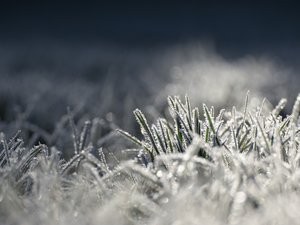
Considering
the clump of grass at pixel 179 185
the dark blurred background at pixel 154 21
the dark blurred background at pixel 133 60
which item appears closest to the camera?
the clump of grass at pixel 179 185

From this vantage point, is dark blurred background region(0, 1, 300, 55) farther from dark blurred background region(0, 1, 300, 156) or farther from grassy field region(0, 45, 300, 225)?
grassy field region(0, 45, 300, 225)

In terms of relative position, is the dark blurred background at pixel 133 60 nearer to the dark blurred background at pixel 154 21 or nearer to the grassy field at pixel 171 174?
the dark blurred background at pixel 154 21

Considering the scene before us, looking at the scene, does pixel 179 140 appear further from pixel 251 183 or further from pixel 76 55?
pixel 76 55

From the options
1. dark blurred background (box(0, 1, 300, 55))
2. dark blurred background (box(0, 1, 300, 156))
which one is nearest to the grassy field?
dark blurred background (box(0, 1, 300, 156))

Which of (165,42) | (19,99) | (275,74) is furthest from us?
(165,42)

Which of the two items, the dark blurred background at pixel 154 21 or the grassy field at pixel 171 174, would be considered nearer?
the grassy field at pixel 171 174

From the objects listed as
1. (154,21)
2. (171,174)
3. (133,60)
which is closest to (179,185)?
(171,174)

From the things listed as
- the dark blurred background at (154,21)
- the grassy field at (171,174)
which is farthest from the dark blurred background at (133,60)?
the grassy field at (171,174)

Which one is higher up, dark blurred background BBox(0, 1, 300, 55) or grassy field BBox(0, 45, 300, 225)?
grassy field BBox(0, 45, 300, 225)

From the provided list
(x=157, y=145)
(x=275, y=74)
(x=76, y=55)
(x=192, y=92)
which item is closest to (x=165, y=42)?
(x=76, y=55)
